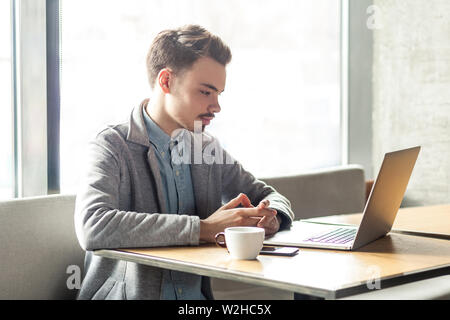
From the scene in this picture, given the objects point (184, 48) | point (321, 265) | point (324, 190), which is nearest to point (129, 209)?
point (184, 48)

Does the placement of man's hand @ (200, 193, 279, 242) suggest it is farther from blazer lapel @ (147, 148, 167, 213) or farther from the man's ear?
the man's ear

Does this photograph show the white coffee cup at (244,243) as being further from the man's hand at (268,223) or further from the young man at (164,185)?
the man's hand at (268,223)

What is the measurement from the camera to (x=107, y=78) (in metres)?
2.73

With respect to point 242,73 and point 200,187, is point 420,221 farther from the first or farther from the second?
point 242,73

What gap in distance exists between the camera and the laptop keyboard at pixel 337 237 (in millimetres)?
1811

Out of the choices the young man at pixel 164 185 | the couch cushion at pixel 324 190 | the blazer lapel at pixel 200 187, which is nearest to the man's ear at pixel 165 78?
the young man at pixel 164 185

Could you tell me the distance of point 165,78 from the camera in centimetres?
211

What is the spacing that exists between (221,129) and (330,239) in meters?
1.49

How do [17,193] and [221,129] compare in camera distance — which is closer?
[17,193]

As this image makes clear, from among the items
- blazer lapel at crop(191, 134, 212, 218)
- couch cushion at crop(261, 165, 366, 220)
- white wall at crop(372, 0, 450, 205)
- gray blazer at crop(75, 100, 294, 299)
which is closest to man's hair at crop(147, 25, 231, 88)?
gray blazer at crop(75, 100, 294, 299)

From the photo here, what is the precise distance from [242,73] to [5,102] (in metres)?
1.30

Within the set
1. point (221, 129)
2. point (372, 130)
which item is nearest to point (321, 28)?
point (372, 130)

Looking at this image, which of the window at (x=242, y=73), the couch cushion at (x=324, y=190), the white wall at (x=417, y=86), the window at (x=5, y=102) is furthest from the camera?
the white wall at (x=417, y=86)

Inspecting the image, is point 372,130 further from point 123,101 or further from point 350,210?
point 123,101
